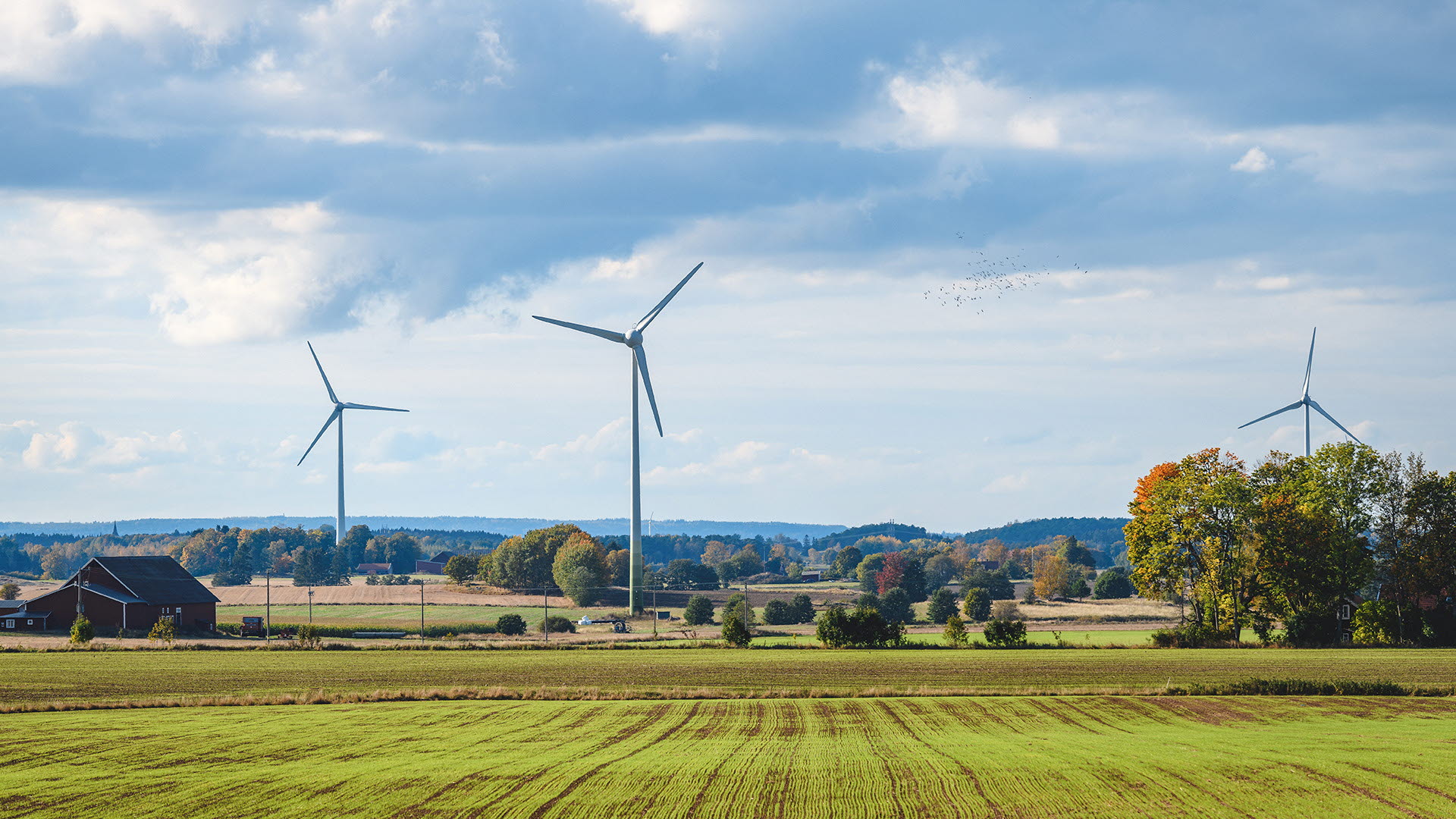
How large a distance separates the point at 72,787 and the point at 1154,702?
1812 inches

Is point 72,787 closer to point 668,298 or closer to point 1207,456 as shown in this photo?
point 1207,456

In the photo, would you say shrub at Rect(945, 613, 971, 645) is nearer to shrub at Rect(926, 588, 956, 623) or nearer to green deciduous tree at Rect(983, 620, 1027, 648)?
green deciduous tree at Rect(983, 620, 1027, 648)

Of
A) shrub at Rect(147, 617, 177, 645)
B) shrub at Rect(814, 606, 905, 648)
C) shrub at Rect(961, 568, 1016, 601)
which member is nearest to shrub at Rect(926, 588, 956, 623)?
shrub at Rect(961, 568, 1016, 601)

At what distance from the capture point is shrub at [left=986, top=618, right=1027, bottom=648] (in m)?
97.6

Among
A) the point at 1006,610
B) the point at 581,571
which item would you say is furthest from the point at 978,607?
the point at 581,571

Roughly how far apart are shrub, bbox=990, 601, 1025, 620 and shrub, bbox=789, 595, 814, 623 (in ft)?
73.7

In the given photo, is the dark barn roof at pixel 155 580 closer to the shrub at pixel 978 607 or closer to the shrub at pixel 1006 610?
the shrub at pixel 978 607

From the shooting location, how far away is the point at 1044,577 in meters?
196

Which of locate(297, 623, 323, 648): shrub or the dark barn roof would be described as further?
the dark barn roof

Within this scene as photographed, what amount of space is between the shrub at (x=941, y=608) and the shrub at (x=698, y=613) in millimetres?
27582

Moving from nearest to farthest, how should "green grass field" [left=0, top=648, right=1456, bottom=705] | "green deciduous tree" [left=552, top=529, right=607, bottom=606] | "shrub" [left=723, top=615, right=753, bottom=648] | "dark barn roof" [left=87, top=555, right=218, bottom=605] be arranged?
"green grass field" [left=0, top=648, right=1456, bottom=705]
"shrub" [left=723, top=615, right=753, bottom=648]
"dark barn roof" [left=87, top=555, right=218, bottom=605]
"green deciduous tree" [left=552, top=529, right=607, bottom=606]

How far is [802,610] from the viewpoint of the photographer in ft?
501

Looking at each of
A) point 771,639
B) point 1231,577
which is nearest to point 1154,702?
point 1231,577

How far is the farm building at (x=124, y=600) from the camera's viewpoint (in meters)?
124
